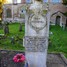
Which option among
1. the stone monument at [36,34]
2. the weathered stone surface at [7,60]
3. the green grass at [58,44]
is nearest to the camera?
the stone monument at [36,34]

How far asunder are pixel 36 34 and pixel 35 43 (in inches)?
14.0

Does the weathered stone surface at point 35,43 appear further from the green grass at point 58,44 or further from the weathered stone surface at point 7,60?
the green grass at point 58,44

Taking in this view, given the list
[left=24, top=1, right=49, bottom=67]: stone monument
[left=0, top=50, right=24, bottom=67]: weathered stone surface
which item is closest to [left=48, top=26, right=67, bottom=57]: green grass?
[left=0, top=50, right=24, bottom=67]: weathered stone surface

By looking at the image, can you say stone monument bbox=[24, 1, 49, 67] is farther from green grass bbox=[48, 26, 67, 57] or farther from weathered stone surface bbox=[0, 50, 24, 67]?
green grass bbox=[48, 26, 67, 57]

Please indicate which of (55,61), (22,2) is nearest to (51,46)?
(55,61)

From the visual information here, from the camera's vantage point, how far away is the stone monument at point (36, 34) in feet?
31.2

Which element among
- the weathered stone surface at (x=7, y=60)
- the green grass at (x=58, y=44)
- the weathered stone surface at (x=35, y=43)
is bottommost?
the green grass at (x=58, y=44)

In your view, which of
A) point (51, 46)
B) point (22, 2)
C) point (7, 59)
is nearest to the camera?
point (7, 59)

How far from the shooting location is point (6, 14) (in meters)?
50.8

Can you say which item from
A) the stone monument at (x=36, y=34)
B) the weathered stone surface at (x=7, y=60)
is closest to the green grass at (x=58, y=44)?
the weathered stone surface at (x=7, y=60)

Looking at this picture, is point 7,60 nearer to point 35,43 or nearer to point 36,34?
point 35,43

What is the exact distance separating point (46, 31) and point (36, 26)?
1.37 ft

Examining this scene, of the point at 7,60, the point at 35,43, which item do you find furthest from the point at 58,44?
the point at 35,43

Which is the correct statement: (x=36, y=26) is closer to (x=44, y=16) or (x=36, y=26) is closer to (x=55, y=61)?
(x=44, y=16)
